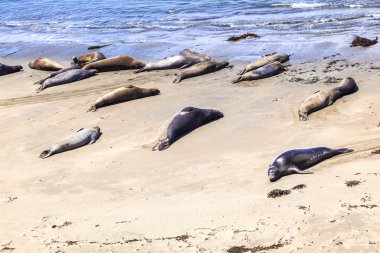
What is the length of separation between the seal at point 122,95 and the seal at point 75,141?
1761 millimetres

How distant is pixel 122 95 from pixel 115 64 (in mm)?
3095

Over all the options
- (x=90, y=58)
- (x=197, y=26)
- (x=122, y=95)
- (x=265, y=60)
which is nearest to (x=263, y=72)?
(x=265, y=60)

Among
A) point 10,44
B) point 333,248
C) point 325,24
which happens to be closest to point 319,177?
point 333,248

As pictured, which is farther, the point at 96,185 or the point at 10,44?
the point at 10,44

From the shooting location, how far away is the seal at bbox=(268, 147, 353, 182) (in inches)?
294

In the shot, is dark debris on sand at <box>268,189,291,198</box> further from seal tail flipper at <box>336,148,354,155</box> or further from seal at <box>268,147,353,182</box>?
seal tail flipper at <box>336,148,354,155</box>

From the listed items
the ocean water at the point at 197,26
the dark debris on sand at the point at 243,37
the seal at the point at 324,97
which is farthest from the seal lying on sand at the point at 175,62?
the seal at the point at 324,97

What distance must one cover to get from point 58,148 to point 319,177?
4.48 meters

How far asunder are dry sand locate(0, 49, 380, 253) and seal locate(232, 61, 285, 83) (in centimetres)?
20

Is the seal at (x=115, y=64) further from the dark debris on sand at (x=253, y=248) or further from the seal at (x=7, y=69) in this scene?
the dark debris on sand at (x=253, y=248)

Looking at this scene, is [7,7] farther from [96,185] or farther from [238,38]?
[96,185]

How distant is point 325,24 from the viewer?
1816 cm

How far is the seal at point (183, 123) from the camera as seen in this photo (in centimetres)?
942

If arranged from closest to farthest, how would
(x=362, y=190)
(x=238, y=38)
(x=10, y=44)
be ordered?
1. (x=362, y=190)
2. (x=238, y=38)
3. (x=10, y=44)
